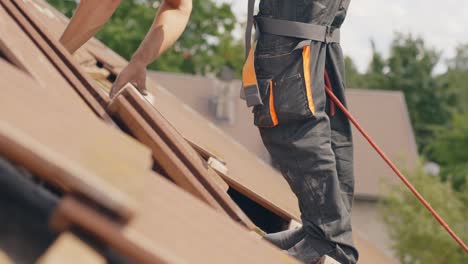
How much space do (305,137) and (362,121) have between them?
30280mm

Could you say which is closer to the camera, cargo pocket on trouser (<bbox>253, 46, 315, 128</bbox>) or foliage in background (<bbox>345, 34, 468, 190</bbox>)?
cargo pocket on trouser (<bbox>253, 46, 315, 128</bbox>)

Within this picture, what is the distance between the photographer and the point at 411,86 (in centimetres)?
5450

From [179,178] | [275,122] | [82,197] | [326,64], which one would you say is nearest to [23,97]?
[82,197]

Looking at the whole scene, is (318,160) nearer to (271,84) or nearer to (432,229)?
(271,84)

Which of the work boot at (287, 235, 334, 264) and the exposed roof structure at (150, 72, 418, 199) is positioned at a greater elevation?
the work boot at (287, 235, 334, 264)

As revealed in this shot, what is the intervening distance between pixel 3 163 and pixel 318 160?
1723 mm

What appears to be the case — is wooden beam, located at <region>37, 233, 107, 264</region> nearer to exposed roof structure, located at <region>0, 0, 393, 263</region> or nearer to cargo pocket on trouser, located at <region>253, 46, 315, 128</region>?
exposed roof structure, located at <region>0, 0, 393, 263</region>

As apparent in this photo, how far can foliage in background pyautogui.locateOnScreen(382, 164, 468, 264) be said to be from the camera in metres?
24.6

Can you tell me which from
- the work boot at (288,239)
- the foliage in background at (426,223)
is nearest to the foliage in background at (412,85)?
the foliage in background at (426,223)

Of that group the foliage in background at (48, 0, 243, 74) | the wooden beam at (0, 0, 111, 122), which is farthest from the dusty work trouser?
the foliage in background at (48, 0, 243, 74)

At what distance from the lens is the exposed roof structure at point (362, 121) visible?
30836 mm

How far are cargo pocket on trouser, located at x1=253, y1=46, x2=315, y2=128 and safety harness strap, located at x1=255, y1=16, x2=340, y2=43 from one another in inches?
1.7

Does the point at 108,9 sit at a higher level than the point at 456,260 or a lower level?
higher

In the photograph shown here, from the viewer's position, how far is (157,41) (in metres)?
3.37
